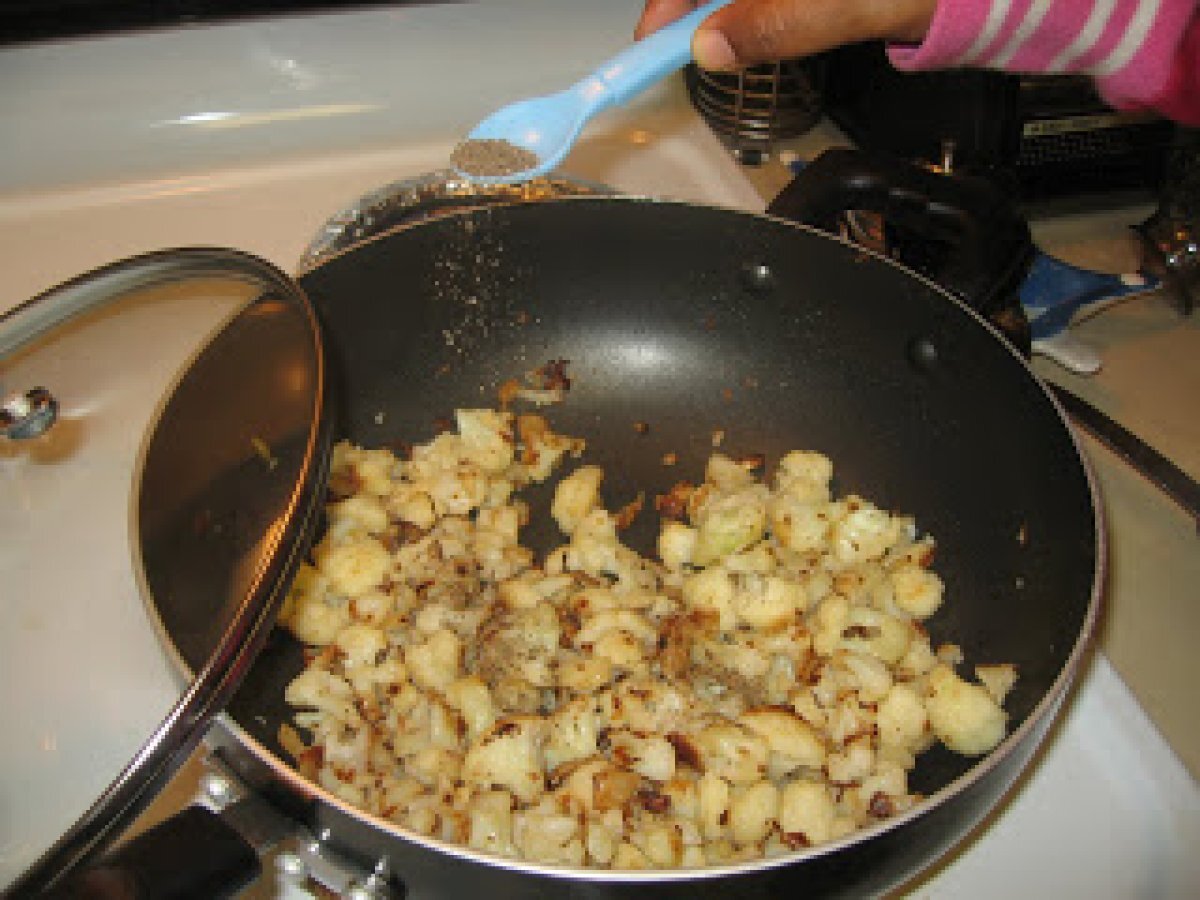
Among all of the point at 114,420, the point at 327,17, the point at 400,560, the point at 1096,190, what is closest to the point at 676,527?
the point at 400,560

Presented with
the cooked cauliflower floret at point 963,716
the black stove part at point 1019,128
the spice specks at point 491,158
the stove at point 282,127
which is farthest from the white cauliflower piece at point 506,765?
the black stove part at point 1019,128

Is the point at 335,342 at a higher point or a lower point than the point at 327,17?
lower

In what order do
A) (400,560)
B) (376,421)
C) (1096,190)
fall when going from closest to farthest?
(400,560)
(376,421)
(1096,190)

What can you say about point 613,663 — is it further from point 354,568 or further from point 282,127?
point 282,127

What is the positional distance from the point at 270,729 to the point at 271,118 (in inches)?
32.6

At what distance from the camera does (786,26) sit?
79 centimetres

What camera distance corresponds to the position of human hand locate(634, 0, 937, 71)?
79cm

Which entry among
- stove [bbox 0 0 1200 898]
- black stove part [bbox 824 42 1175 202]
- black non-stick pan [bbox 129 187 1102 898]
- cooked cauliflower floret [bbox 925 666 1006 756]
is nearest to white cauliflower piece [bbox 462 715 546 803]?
black non-stick pan [bbox 129 187 1102 898]

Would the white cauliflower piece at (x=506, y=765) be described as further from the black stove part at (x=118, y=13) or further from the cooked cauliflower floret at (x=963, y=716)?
the black stove part at (x=118, y=13)

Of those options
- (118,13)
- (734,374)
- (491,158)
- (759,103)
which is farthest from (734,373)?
(118,13)

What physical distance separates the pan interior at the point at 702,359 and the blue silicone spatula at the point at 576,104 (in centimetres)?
11

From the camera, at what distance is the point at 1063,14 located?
0.86 metres

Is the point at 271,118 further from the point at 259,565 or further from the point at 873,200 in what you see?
the point at 259,565

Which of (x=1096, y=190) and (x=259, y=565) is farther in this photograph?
(x=1096, y=190)
